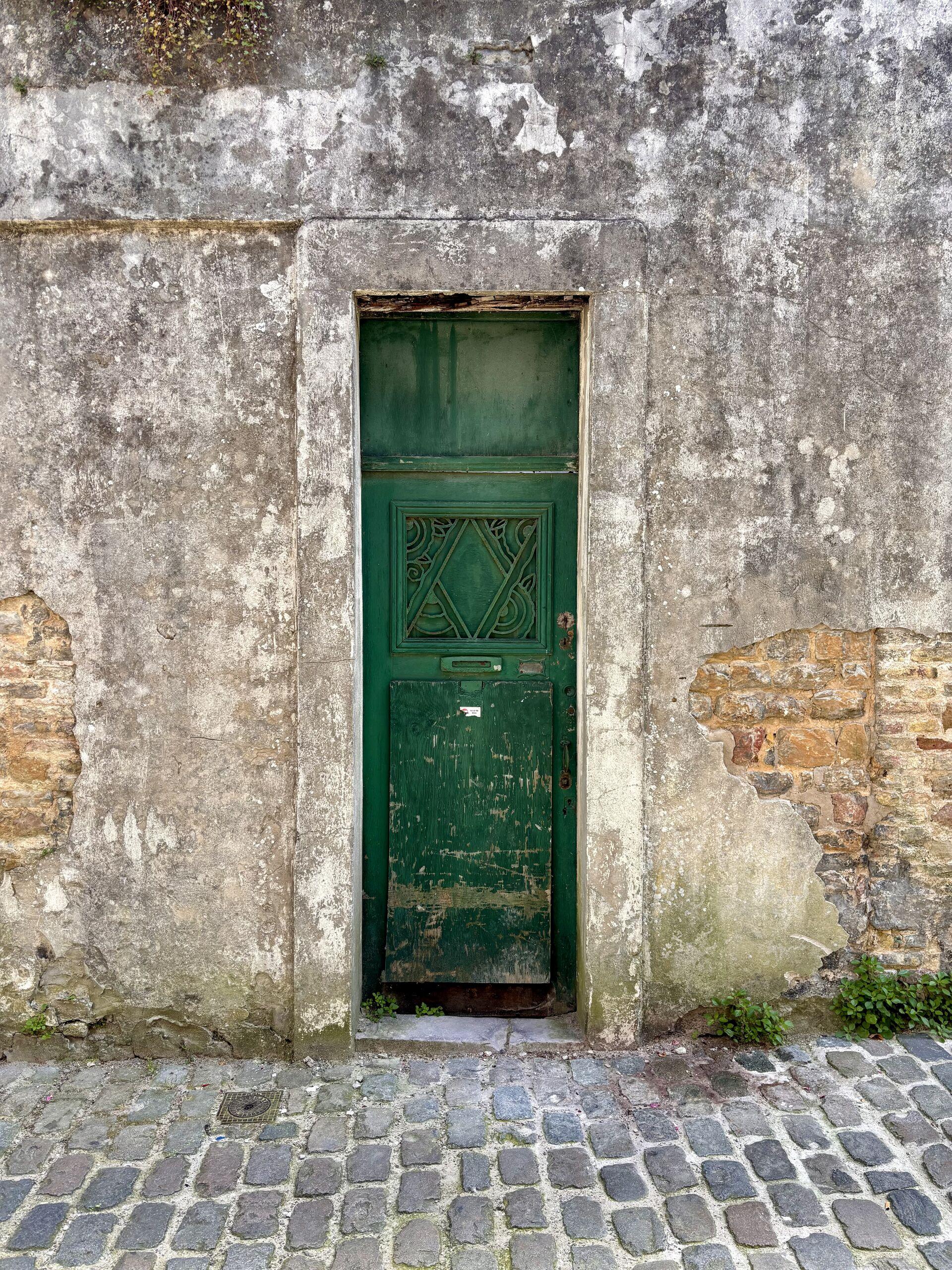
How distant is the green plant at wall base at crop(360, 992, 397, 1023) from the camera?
3674 millimetres

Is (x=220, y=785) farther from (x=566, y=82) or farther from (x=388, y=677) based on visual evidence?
(x=566, y=82)

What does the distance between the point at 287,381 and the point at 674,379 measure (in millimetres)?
1475

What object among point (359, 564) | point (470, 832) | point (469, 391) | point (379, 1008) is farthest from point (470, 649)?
point (379, 1008)

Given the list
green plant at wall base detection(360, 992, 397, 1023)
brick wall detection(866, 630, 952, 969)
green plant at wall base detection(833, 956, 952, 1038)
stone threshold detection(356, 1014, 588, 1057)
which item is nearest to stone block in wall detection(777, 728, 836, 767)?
brick wall detection(866, 630, 952, 969)

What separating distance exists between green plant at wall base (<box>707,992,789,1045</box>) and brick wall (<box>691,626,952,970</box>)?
0.33 metres

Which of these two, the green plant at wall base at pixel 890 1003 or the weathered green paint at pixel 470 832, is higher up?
the weathered green paint at pixel 470 832

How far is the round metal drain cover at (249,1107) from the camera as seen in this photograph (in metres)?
3.12

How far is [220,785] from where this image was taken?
11.4 ft

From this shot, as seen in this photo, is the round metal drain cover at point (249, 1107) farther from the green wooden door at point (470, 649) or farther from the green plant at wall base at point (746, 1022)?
the green plant at wall base at point (746, 1022)

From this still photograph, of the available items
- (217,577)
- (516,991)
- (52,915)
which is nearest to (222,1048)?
(52,915)

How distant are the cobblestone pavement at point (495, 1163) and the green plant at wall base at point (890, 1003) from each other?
90 mm

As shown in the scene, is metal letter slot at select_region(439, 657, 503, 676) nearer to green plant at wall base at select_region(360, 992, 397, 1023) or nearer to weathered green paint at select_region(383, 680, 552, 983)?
weathered green paint at select_region(383, 680, 552, 983)

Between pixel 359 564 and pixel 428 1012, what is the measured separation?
1895 mm

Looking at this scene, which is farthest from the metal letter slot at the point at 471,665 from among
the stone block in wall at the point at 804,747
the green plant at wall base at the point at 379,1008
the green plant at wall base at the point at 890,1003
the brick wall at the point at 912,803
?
the green plant at wall base at the point at 890,1003
